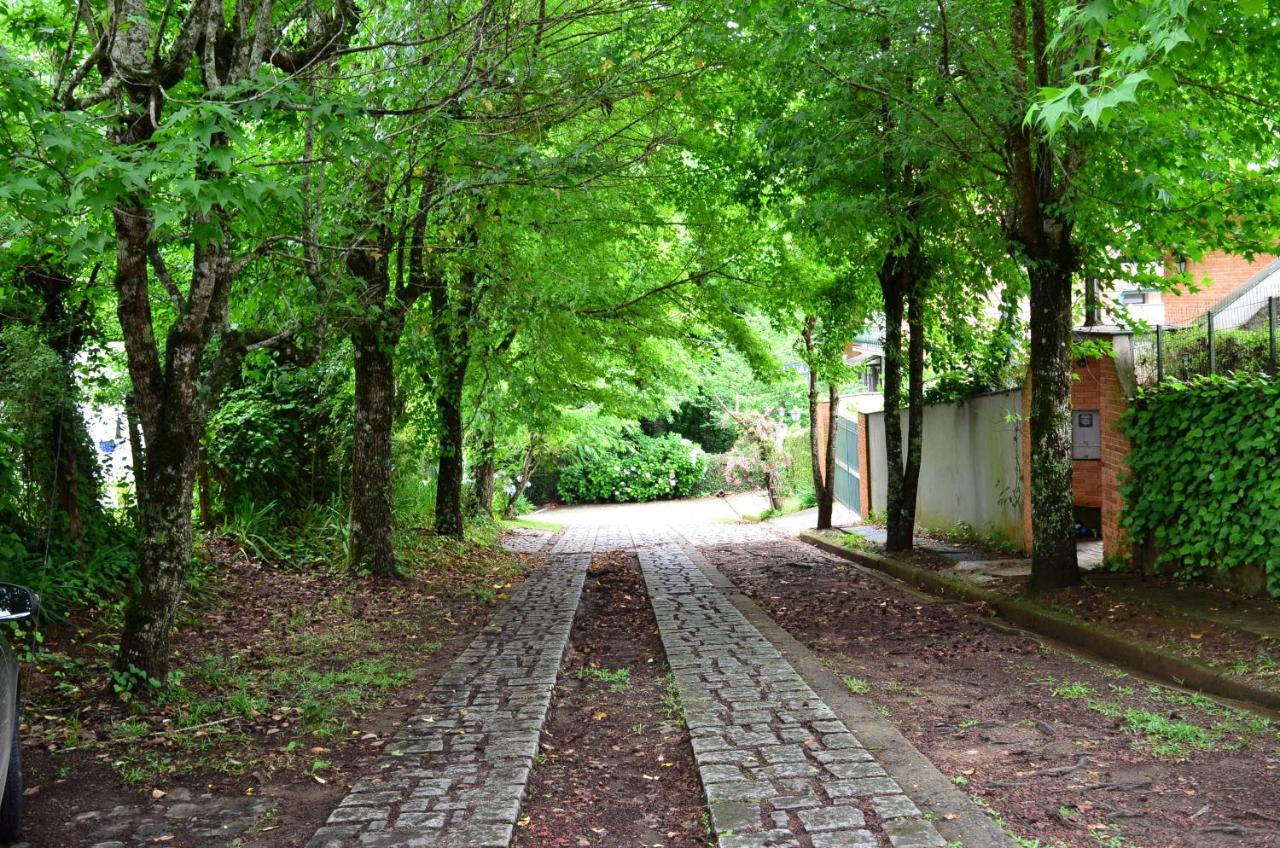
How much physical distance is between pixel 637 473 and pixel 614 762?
111ft

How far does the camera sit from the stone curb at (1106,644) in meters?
6.11

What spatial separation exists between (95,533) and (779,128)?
7672mm

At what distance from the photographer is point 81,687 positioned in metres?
6.23

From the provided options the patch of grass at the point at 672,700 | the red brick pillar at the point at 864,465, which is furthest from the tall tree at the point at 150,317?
the red brick pillar at the point at 864,465

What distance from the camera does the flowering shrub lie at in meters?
38.5

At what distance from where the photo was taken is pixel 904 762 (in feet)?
15.9

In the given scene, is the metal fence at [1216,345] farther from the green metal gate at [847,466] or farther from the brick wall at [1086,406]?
the green metal gate at [847,466]

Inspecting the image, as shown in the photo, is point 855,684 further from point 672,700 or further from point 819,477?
point 819,477

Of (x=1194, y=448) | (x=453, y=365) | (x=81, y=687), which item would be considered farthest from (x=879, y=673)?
(x=453, y=365)

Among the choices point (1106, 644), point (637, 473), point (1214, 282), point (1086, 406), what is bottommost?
point (1106, 644)

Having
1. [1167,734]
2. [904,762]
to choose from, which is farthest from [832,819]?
[1167,734]

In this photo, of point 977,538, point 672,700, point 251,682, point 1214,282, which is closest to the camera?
point 672,700

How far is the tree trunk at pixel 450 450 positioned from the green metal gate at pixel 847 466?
10191mm

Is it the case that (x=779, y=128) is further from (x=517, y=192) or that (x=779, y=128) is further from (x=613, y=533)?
(x=613, y=533)
